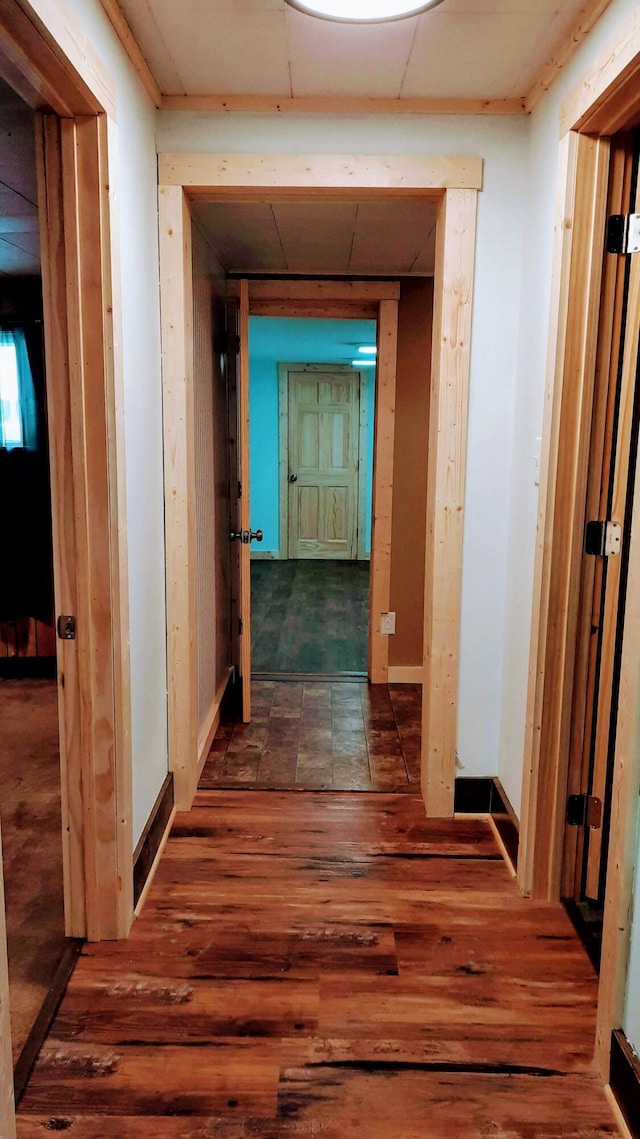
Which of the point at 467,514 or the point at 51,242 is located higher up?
the point at 51,242

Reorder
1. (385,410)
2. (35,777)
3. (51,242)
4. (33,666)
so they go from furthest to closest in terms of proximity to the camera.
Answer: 1. (33,666)
2. (385,410)
3. (35,777)
4. (51,242)

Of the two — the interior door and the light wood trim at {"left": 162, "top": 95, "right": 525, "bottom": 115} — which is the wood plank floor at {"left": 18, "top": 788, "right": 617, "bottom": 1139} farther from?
the light wood trim at {"left": 162, "top": 95, "right": 525, "bottom": 115}

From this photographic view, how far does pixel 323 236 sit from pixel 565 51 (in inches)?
63.1

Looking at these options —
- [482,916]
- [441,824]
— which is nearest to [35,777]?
[441,824]

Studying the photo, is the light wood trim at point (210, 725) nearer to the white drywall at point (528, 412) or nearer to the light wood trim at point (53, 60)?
the white drywall at point (528, 412)

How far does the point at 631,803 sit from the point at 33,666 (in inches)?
153

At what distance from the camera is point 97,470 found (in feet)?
6.59

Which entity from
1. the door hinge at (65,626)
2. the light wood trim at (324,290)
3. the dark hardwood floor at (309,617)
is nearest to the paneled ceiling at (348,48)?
the door hinge at (65,626)

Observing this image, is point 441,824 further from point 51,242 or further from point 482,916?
point 51,242

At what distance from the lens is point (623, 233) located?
2.08m

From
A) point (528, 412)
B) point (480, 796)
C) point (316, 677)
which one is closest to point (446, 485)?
point (528, 412)

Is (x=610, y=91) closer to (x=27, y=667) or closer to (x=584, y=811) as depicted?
(x=584, y=811)

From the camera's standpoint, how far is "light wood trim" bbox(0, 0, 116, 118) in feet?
4.79

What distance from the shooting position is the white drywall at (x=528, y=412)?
2371mm
